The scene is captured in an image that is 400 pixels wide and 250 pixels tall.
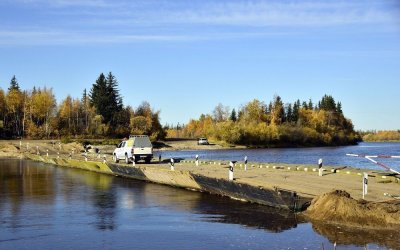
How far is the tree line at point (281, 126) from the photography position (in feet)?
480

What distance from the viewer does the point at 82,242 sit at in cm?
1479

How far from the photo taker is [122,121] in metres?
135

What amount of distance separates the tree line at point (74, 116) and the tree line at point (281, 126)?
20748 mm

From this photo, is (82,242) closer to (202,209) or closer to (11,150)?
(202,209)

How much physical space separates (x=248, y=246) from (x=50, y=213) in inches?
364

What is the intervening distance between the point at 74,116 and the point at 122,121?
12214mm

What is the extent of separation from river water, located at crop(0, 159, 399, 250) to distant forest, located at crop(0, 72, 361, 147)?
87.6m

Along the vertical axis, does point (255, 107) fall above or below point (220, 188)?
above

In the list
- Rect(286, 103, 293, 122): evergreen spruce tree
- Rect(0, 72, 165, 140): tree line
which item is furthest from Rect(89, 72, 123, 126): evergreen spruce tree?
Rect(286, 103, 293, 122): evergreen spruce tree

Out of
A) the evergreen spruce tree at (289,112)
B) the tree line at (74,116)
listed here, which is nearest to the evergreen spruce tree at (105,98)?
the tree line at (74,116)

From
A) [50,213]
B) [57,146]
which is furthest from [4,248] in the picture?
[57,146]

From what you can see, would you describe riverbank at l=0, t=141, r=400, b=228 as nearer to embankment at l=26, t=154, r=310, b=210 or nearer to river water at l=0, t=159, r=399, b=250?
embankment at l=26, t=154, r=310, b=210

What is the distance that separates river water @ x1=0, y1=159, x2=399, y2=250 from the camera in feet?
47.5

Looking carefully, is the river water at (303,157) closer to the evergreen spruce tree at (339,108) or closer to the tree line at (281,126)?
the tree line at (281,126)
